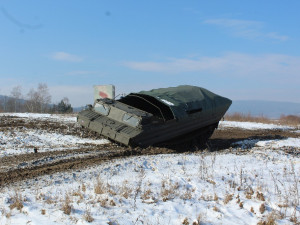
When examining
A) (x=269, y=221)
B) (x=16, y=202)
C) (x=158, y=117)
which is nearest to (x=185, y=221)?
(x=269, y=221)

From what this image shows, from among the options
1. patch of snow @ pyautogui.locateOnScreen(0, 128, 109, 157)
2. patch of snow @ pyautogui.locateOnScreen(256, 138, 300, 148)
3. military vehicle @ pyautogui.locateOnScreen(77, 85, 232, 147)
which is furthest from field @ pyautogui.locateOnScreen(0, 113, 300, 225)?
patch of snow @ pyautogui.locateOnScreen(256, 138, 300, 148)

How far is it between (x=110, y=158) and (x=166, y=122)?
2912mm

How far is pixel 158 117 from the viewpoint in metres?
13.0

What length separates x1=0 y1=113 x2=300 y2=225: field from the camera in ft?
17.8

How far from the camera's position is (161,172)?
802 cm

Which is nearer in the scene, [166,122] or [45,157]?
[45,157]

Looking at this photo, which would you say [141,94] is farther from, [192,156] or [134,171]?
[134,171]

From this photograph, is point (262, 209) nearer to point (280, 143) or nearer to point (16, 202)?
point (16, 202)

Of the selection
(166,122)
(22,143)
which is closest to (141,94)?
(166,122)

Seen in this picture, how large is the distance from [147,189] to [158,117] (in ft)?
21.4

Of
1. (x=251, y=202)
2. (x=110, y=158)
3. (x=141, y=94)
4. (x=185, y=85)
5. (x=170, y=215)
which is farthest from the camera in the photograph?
(x=185, y=85)

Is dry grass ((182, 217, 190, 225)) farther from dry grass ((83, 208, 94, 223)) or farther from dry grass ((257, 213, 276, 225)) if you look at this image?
dry grass ((83, 208, 94, 223))

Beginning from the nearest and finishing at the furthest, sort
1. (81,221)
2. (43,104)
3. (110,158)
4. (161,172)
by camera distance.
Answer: (81,221), (161,172), (110,158), (43,104)

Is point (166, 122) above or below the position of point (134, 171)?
above
